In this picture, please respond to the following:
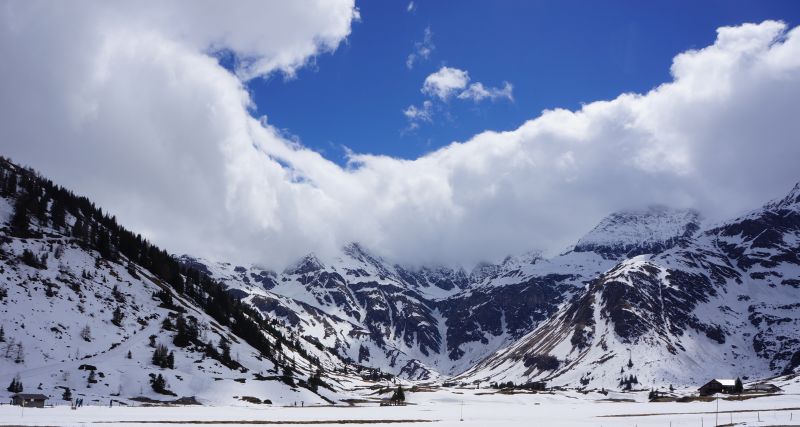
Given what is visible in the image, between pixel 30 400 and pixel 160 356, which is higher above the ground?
pixel 160 356

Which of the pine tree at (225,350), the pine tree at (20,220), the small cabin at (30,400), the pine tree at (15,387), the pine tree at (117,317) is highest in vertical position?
the pine tree at (20,220)

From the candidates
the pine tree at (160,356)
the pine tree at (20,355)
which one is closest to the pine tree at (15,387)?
the pine tree at (20,355)

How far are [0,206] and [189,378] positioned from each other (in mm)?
95412

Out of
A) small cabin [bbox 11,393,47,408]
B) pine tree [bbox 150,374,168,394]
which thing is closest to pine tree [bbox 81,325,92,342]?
pine tree [bbox 150,374,168,394]

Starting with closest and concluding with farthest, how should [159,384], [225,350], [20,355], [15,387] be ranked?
[15,387] < [20,355] < [159,384] < [225,350]

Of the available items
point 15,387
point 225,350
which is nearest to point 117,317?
point 225,350

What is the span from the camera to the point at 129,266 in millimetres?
198375

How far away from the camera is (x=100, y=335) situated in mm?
146125

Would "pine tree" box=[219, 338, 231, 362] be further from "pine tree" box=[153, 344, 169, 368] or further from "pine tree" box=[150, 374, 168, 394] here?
"pine tree" box=[150, 374, 168, 394]

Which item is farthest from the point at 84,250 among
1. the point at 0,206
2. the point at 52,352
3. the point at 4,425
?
the point at 4,425

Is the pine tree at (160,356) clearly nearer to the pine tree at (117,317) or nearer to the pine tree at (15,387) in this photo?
the pine tree at (117,317)

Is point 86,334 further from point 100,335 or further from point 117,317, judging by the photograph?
point 117,317

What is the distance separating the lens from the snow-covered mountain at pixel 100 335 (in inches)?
4830

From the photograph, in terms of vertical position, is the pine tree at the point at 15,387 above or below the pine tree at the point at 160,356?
below
